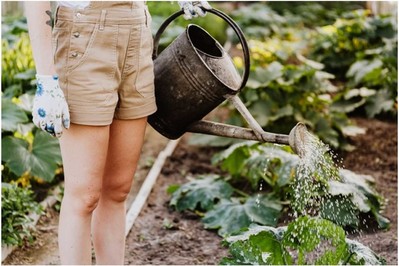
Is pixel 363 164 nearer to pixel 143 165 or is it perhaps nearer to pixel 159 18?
pixel 143 165

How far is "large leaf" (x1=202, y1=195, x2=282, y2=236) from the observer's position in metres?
3.43

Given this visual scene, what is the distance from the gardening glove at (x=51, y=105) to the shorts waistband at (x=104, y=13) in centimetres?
19

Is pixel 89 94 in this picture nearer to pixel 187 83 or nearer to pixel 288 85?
pixel 187 83

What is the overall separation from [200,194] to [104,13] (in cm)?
171

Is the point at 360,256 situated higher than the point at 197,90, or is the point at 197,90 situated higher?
the point at 197,90

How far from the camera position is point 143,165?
175 inches

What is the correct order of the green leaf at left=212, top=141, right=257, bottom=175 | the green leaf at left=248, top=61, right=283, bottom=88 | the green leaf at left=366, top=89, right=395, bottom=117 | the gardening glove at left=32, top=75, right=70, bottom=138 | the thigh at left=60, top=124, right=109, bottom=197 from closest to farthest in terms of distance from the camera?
the gardening glove at left=32, top=75, right=70, bottom=138 < the thigh at left=60, top=124, right=109, bottom=197 < the green leaf at left=212, top=141, right=257, bottom=175 < the green leaf at left=248, top=61, right=283, bottom=88 < the green leaf at left=366, top=89, right=395, bottom=117

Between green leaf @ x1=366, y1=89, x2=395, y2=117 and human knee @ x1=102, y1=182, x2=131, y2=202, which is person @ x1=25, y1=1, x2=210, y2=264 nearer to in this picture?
human knee @ x1=102, y1=182, x2=131, y2=202

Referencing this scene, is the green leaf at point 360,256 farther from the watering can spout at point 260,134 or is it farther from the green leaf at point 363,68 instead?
the green leaf at point 363,68

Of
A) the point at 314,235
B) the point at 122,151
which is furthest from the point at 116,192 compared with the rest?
the point at 314,235

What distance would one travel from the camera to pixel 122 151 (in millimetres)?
2418

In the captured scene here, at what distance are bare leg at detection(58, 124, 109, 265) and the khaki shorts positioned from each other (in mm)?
54

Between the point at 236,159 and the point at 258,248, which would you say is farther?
the point at 236,159

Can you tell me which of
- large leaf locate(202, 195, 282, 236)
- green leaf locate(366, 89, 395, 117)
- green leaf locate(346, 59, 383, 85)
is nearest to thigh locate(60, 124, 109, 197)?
large leaf locate(202, 195, 282, 236)
